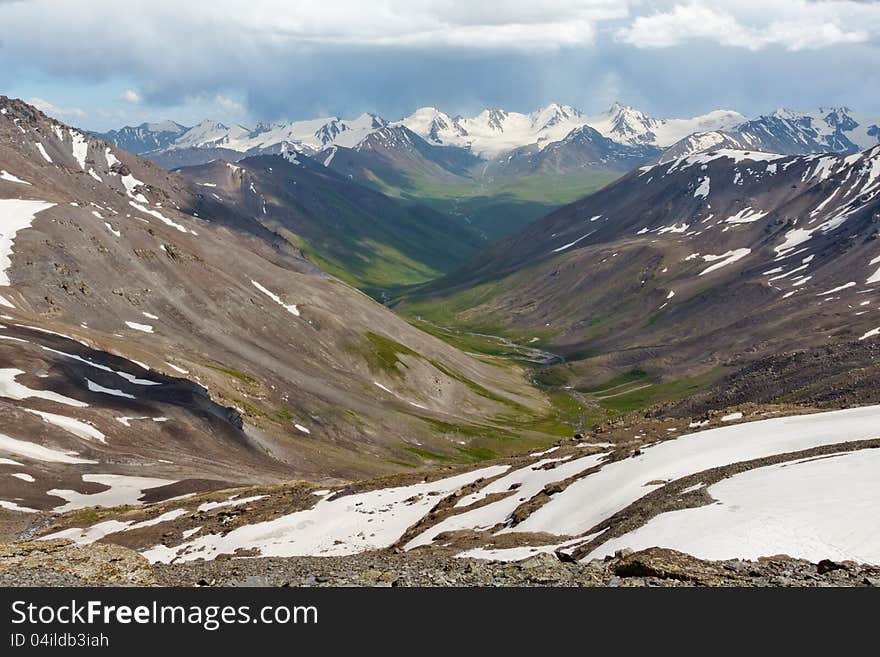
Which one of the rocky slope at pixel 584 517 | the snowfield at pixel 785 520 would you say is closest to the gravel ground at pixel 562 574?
the rocky slope at pixel 584 517

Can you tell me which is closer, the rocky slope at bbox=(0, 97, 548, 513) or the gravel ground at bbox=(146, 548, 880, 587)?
the gravel ground at bbox=(146, 548, 880, 587)

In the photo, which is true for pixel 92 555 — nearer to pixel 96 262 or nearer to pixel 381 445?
pixel 381 445

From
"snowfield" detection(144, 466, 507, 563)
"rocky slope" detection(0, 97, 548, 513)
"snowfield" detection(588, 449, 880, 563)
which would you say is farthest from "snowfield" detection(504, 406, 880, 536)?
"rocky slope" detection(0, 97, 548, 513)

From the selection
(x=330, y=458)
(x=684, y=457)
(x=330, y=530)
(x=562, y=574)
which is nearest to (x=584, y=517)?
(x=684, y=457)

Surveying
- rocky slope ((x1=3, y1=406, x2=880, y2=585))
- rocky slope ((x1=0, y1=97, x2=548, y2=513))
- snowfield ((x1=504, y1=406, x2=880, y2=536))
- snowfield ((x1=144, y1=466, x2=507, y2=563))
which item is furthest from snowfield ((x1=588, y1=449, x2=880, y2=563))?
rocky slope ((x1=0, y1=97, x2=548, y2=513))

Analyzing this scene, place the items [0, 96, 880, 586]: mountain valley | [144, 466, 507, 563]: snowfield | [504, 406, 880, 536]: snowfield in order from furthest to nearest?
[144, 466, 507, 563]: snowfield → [504, 406, 880, 536]: snowfield → [0, 96, 880, 586]: mountain valley

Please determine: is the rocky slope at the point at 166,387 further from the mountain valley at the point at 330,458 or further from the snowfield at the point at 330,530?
the snowfield at the point at 330,530

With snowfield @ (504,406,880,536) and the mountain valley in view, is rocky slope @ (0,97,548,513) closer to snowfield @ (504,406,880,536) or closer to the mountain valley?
the mountain valley

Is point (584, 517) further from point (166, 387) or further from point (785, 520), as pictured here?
point (166, 387)

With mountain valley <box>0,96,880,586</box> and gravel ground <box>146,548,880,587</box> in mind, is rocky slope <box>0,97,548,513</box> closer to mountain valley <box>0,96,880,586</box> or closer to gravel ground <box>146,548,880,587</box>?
mountain valley <box>0,96,880,586</box>

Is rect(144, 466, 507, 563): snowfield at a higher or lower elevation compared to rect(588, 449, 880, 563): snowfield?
lower

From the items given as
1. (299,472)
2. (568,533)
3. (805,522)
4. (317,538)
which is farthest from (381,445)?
(805,522)

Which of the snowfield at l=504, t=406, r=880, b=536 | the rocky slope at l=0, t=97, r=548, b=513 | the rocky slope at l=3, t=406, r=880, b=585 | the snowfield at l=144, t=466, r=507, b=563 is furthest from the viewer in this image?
the rocky slope at l=0, t=97, r=548, b=513

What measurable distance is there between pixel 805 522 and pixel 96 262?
557 ft
